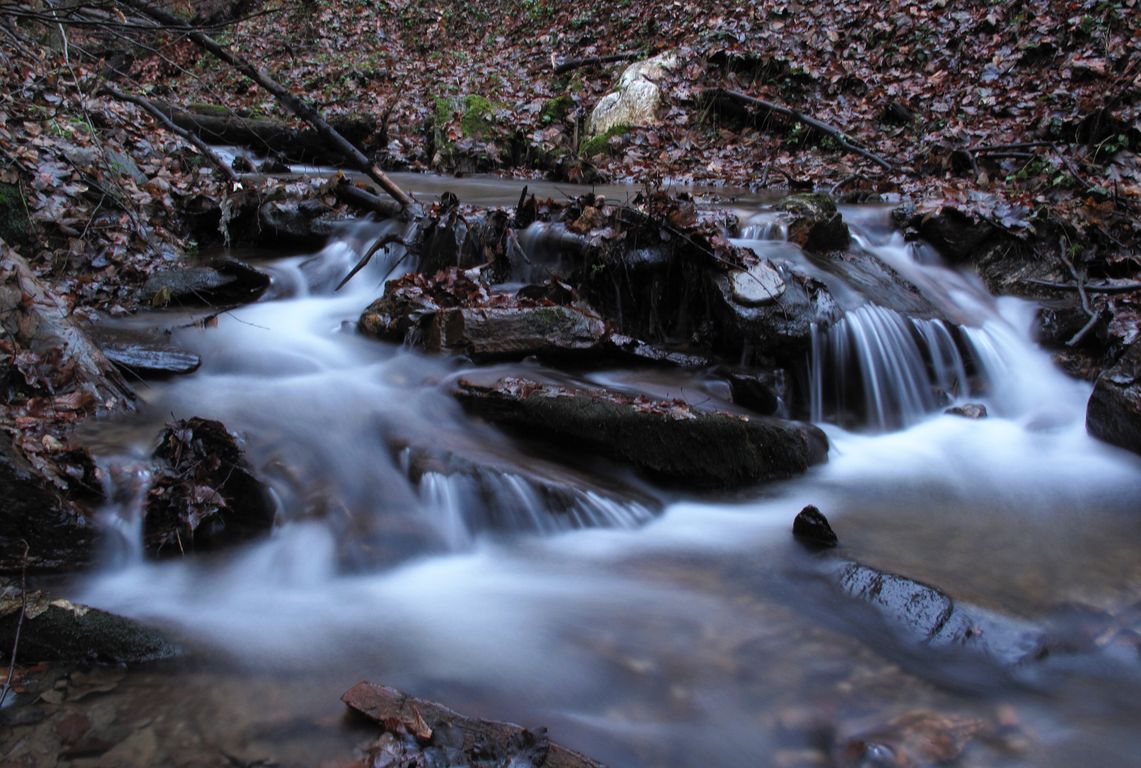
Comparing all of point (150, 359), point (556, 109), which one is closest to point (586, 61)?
point (556, 109)

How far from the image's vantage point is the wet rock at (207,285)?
6.31 meters

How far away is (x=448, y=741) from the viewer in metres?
2.50

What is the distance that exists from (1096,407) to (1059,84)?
213 inches

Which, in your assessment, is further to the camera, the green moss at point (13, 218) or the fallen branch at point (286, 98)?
the green moss at point (13, 218)

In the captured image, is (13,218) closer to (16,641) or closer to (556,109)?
(16,641)

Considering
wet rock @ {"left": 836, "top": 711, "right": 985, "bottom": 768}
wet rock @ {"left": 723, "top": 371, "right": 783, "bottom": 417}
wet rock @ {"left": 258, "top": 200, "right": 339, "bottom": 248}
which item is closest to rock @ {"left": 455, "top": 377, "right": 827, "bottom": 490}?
wet rock @ {"left": 723, "top": 371, "right": 783, "bottom": 417}

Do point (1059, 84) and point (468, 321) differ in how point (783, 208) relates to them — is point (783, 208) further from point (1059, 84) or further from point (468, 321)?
point (1059, 84)

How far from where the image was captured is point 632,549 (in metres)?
4.19

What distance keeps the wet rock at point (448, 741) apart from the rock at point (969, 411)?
4714mm

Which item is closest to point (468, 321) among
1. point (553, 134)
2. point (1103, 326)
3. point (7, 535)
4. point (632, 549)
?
point (632, 549)

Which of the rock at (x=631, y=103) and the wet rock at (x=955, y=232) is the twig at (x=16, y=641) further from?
the rock at (x=631, y=103)

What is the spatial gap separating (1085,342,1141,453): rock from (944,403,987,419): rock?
2.32ft

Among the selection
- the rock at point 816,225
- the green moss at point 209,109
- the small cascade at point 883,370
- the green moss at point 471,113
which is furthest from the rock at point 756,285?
the green moss at point 209,109

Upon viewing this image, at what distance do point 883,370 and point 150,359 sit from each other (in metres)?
5.50
